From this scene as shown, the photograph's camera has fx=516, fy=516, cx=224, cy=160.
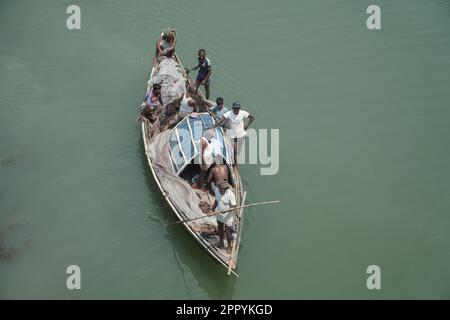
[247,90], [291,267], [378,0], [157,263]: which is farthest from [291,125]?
[378,0]

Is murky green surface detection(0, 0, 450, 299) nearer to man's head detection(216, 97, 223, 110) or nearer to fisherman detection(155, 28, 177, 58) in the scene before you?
fisherman detection(155, 28, 177, 58)

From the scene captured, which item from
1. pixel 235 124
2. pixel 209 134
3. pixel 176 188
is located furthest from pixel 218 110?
pixel 176 188

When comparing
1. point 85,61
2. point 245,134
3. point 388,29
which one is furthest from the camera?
point 388,29

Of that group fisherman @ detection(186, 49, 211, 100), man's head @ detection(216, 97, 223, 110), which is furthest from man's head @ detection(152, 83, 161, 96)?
man's head @ detection(216, 97, 223, 110)

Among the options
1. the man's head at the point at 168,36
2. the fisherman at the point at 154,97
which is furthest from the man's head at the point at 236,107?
the man's head at the point at 168,36

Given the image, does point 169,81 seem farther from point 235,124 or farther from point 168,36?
point 235,124

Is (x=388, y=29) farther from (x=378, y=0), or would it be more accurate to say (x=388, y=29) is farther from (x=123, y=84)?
(x=123, y=84)

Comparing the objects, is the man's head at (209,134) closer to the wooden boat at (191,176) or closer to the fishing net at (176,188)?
the wooden boat at (191,176)
